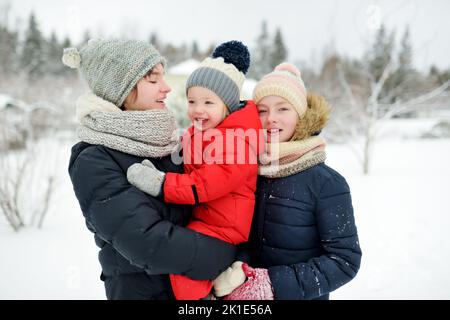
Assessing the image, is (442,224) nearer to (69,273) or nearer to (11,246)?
(69,273)

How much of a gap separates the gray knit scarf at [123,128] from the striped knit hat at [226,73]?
32 centimetres

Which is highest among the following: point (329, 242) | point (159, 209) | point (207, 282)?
point (159, 209)

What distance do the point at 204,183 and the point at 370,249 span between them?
530 cm

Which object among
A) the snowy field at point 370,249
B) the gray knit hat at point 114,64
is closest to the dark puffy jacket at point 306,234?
the gray knit hat at point 114,64

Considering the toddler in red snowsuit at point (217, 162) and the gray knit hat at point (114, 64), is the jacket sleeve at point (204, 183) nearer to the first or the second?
the toddler in red snowsuit at point (217, 162)

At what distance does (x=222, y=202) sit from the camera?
5.24ft

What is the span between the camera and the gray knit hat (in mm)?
1566

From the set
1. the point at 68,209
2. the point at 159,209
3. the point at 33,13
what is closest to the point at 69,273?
the point at 68,209

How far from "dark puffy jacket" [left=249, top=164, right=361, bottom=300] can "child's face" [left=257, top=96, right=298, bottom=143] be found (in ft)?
0.73

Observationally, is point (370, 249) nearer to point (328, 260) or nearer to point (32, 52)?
point (328, 260)

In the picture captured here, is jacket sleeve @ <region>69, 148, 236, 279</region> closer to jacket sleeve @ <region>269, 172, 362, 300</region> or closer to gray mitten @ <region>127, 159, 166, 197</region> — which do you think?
gray mitten @ <region>127, 159, 166, 197</region>

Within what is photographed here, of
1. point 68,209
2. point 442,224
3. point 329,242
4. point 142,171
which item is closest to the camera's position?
point 142,171

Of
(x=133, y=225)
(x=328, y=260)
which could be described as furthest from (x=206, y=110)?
(x=328, y=260)

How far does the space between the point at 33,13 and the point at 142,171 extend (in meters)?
44.2
